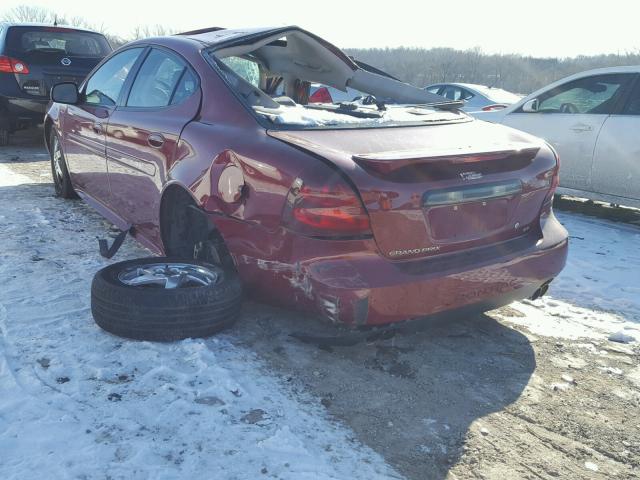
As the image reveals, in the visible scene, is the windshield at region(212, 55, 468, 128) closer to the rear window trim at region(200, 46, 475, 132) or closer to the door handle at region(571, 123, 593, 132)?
the rear window trim at region(200, 46, 475, 132)

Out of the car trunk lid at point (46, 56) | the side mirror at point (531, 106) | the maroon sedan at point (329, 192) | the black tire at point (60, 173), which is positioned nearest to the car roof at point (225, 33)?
the maroon sedan at point (329, 192)

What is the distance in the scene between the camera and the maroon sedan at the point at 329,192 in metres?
2.57

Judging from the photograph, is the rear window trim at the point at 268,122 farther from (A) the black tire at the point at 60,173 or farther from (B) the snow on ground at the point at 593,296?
(A) the black tire at the point at 60,173

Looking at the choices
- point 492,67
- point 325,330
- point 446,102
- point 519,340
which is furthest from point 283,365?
point 492,67

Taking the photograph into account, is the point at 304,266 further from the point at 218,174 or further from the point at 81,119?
Answer: the point at 81,119

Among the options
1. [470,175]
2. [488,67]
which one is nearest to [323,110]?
[470,175]

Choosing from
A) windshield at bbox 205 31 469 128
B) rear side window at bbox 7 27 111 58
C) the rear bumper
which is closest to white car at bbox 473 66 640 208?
windshield at bbox 205 31 469 128

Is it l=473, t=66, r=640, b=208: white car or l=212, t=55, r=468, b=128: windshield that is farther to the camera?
l=473, t=66, r=640, b=208: white car

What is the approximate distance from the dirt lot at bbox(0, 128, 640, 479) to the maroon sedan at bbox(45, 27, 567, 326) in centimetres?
33

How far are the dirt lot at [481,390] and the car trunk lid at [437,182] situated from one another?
19.6 inches

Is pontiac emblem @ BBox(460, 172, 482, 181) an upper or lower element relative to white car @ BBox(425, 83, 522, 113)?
lower

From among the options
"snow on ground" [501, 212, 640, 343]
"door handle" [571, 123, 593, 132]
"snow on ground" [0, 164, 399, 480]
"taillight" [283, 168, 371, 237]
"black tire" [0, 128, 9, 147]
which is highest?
"door handle" [571, 123, 593, 132]

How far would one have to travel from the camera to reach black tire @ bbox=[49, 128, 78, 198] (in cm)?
567

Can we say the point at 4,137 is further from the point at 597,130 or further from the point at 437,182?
the point at 437,182
